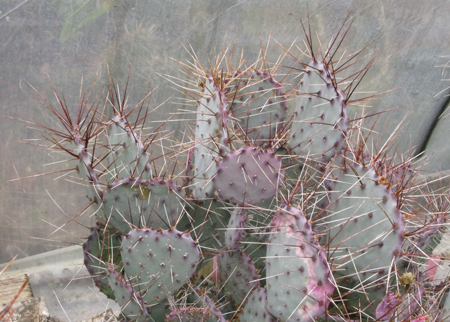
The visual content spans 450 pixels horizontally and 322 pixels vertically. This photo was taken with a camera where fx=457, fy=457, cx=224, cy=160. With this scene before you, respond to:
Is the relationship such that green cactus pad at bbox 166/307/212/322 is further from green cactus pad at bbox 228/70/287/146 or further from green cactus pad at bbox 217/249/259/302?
green cactus pad at bbox 228/70/287/146

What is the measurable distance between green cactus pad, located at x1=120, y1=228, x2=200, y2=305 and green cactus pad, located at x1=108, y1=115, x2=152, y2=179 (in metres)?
0.25

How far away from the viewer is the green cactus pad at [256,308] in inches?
53.6

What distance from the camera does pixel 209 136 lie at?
150 centimetres

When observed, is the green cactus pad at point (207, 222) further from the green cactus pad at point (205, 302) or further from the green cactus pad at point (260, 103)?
the green cactus pad at point (260, 103)

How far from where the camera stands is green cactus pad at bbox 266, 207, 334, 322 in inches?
45.8

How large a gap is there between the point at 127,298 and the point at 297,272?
0.50 m

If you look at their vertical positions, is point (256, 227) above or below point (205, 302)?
above

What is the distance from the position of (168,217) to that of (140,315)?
316 mm

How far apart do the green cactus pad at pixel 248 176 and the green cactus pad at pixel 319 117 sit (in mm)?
167

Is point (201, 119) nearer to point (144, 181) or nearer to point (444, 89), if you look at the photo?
point (144, 181)

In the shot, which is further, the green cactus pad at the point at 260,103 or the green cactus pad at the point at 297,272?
Answer: the green cactus pad at the point at 260,103

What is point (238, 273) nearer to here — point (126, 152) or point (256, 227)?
point (256, 227)

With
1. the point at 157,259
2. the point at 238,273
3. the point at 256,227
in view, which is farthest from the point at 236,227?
the point at 157,259

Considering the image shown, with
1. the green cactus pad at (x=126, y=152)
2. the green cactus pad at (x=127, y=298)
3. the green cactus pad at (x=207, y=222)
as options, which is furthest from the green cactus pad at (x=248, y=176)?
the green cactus pad at (x=127, y=298)
